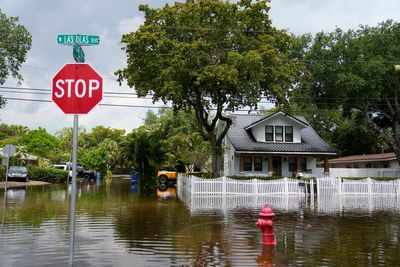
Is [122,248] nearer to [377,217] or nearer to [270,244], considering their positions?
[270,244]

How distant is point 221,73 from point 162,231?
46.2ft

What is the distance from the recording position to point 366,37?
33.6 meters

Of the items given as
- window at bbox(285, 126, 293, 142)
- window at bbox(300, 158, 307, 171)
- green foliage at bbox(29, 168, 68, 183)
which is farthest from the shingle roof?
green foliage at bbox(29, 168, 68, 183)

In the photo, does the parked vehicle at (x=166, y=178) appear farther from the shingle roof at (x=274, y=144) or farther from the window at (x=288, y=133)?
the window at (x=288, y=133)

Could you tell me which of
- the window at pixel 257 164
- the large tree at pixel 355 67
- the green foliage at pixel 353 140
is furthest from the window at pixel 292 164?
the green foliage at pixel 353 140

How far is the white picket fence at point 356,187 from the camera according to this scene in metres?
24.6

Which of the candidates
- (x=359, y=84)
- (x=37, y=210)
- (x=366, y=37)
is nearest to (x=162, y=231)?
(x=37, y=210)

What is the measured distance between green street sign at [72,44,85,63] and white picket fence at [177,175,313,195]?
17.7m

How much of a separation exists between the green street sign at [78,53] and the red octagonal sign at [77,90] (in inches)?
9.4

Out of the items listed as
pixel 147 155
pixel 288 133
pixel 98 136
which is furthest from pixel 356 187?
pixel 98 136

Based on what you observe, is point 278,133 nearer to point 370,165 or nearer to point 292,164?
point 292,164

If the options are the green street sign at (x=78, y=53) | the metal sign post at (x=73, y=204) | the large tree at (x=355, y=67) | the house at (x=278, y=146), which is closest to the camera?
the metal sign post at (x=73, y=204)

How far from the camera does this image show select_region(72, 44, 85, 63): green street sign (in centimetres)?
563

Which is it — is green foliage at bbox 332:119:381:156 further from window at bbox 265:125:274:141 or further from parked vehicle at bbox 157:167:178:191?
parked vehicle at bbox 157:167:178:191
